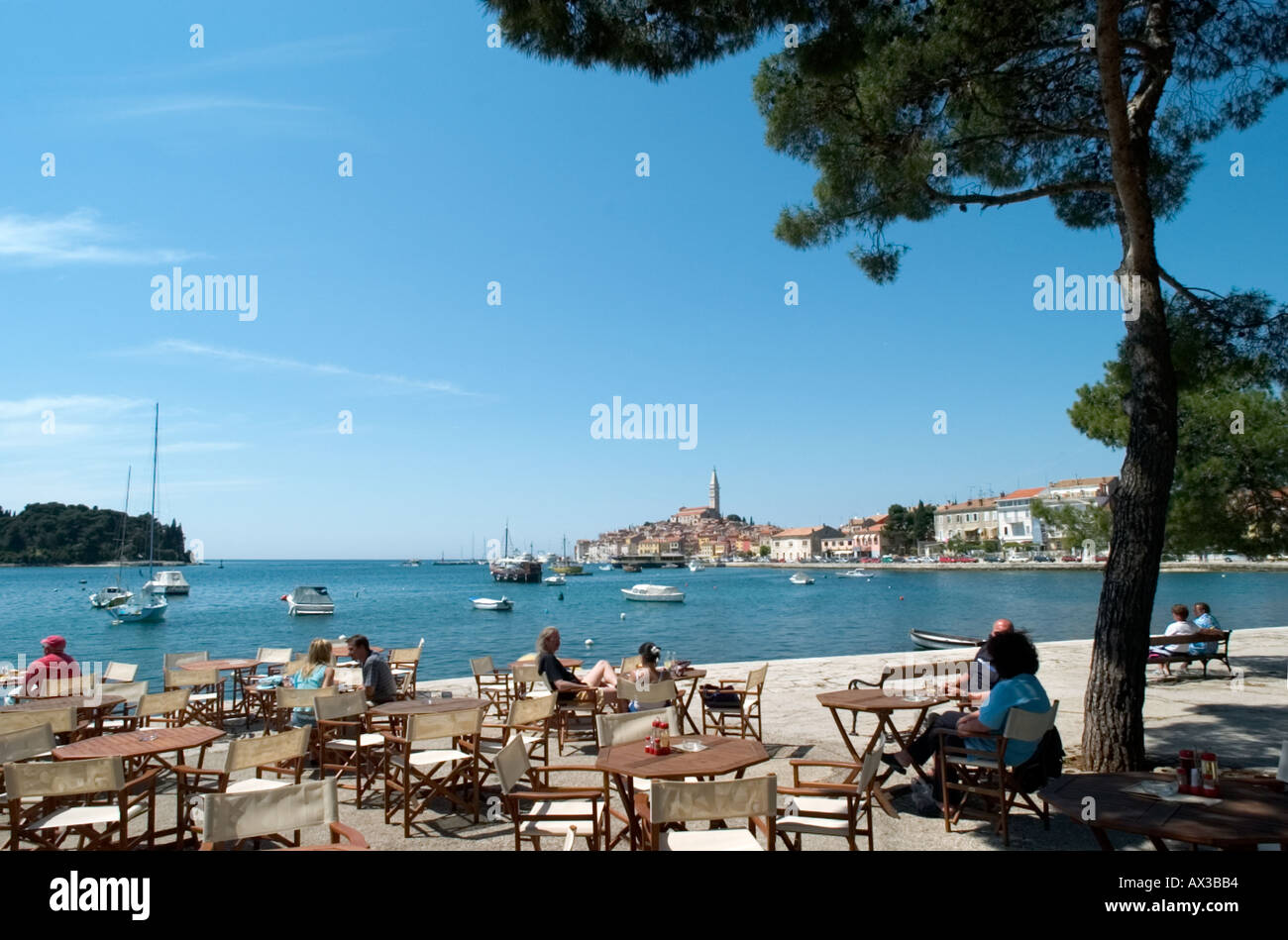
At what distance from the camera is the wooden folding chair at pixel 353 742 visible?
501cm

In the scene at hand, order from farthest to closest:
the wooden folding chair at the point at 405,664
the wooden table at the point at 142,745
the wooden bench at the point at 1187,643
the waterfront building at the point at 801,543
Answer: the waterfront building at the point at 801,543 → the wooden bench at the point at 1187,643 → the wooden folding chair at the point at 405,664 → the wooden table at the point at 142,745

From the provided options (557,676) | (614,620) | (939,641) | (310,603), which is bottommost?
(614,620)

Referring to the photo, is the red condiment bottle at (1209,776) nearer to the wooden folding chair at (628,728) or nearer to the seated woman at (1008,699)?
the seated woman at (1008,699)

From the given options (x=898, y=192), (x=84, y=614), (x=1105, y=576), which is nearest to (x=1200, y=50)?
(x=898, y=192)

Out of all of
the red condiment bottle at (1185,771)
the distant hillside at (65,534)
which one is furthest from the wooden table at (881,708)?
the distant hillside at (65,534)

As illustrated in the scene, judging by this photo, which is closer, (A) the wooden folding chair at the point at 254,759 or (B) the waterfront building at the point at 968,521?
(A) the wooden folding chair at the point at 254,759

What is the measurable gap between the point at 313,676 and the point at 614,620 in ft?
129

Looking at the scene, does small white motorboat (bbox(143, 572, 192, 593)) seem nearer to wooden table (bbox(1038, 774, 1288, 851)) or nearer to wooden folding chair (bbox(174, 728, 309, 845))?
wooden folding chair (bbox(174, 728, 309, 845))

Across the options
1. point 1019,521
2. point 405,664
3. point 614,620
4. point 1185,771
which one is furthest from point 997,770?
point 1019,521

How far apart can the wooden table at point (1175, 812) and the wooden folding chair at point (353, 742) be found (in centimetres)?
384

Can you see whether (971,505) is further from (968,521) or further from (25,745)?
(25,745)

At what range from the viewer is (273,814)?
9.77 ft

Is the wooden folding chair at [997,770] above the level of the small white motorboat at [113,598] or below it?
above
